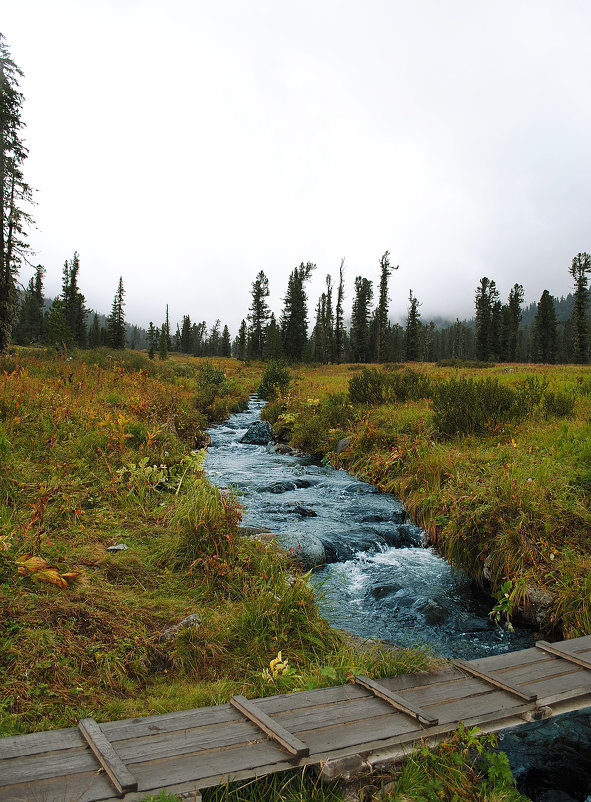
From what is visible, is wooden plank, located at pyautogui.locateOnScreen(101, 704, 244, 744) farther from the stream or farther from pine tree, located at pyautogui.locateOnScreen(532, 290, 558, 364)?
pine tree, located at pyautogui.locateOnScreen(532, 290, 558, 364)

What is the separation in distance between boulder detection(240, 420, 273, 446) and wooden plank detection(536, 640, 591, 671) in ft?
37.5

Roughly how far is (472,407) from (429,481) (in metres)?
3.05

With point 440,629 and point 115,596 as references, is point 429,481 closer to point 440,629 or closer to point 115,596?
point 440,629

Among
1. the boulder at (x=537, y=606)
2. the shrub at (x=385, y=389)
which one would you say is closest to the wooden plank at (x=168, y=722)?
the boulder at (x=537, y=606)

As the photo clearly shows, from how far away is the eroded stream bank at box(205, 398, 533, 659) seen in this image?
4.93m

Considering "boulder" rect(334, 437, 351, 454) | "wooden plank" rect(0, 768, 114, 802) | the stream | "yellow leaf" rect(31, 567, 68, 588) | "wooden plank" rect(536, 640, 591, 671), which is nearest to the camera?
"wooden plank" rect(0, 768, 114, 802)

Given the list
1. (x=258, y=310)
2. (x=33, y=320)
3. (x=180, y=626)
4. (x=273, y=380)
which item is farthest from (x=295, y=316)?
(x=180, y=626)

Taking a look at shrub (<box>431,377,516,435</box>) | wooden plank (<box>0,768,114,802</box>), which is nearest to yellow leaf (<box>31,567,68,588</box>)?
wooden plank (<box>0,768,114,802</box>)

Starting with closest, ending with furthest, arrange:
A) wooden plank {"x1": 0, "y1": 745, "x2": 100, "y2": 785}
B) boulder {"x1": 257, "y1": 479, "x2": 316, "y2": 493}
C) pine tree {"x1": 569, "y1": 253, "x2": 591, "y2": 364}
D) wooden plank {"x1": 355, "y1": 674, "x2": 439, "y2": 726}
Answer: wooden plank {"x1": 0, "y1": 745, "x2": 100, "y2": 785}, wooden plank {"x1": 355, "y1": 674, "x2": 439, "y2": 726}, boulder {"x1": 257, "y1": 479, "x2": 316, "y2": 493}, pine tree {"x1": 569, "y1": 253, "x2": 591, "y2": 364}

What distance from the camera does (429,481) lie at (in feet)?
27.5

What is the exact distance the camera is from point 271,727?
2725 mm

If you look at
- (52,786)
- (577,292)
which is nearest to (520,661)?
(52,786)

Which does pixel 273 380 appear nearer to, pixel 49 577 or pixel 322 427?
pixel 322 427

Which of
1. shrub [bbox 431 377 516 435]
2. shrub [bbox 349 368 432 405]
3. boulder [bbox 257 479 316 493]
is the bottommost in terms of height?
boulder [bbox 257 479 316 493]
